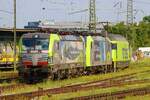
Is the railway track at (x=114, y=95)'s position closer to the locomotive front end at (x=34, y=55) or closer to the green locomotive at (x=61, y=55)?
the locomotive front end at (x=34, y=55)

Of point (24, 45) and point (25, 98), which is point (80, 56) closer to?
point (24, 45)

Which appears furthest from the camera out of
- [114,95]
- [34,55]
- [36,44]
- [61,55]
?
[61,55]

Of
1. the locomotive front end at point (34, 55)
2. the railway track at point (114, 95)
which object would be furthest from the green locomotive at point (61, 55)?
the railway track at point (114, 95)

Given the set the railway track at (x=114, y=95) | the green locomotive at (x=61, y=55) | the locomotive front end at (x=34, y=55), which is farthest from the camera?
the green locomotive at (x=61, y=55)

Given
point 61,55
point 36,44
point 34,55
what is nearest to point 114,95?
point 34,55

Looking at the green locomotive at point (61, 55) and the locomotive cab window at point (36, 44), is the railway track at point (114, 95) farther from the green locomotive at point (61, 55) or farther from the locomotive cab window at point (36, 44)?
the locomotive cab window at point (36, 44)

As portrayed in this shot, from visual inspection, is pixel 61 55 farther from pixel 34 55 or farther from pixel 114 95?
pixel 114 95

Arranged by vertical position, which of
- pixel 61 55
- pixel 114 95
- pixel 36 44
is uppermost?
pixel 36 44

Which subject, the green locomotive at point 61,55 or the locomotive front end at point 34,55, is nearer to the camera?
the locomotive front end at point 34,55

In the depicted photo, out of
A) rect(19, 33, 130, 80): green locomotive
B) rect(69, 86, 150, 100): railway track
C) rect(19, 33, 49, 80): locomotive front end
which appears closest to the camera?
rect(69, 86, 150, 100): railway track

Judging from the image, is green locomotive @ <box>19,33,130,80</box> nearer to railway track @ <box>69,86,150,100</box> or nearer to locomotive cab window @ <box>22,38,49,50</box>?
locomotive cab window @ <box>22,38,49,50</box>

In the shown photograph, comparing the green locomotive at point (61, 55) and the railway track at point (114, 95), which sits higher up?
the green locomotive at point (61, 55)

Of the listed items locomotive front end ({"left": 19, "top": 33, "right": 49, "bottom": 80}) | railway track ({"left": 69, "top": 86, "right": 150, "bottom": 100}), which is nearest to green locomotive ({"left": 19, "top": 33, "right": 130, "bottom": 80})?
locomotive front end ({"left": 19, "top": 33, "right": 49, "bottom": 80})

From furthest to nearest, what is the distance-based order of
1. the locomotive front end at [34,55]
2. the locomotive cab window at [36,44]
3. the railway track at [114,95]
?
the locomotive cab window at [36,44] → the locomotive front end at [34,55] → the railway track at [114,95]
